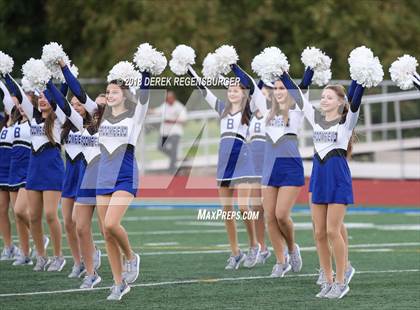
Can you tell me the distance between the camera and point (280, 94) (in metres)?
10.4

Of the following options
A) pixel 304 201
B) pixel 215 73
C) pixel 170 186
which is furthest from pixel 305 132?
pixel 215 73

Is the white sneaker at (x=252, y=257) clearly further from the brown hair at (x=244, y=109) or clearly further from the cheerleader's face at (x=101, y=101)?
the cheerleader's face at (x=101, y=101)

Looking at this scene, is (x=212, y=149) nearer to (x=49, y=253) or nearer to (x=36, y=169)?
(x=49, y=253)

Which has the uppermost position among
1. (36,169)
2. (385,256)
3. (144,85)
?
(144,85)

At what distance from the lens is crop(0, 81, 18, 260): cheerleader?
1179 cm

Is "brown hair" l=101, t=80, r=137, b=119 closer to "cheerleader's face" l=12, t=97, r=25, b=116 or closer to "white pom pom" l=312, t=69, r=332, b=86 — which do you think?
"white pom pom" l=312, t=69, r=332, b=86

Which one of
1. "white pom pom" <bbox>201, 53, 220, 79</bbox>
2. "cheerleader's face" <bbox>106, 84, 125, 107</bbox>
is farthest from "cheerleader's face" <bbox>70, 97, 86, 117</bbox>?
"white pom pom" <bbox>201, 53, 220, 79</bbox>

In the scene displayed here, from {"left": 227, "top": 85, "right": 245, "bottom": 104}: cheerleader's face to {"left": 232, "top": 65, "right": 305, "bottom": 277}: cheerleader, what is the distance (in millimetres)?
348

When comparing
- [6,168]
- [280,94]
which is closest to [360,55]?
[280,94]

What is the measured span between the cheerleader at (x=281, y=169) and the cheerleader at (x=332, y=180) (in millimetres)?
1164

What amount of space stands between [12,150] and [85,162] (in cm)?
165

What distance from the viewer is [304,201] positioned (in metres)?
19.1

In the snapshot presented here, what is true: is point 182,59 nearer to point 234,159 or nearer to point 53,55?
point 234,159

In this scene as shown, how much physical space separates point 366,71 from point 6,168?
4.67 m
